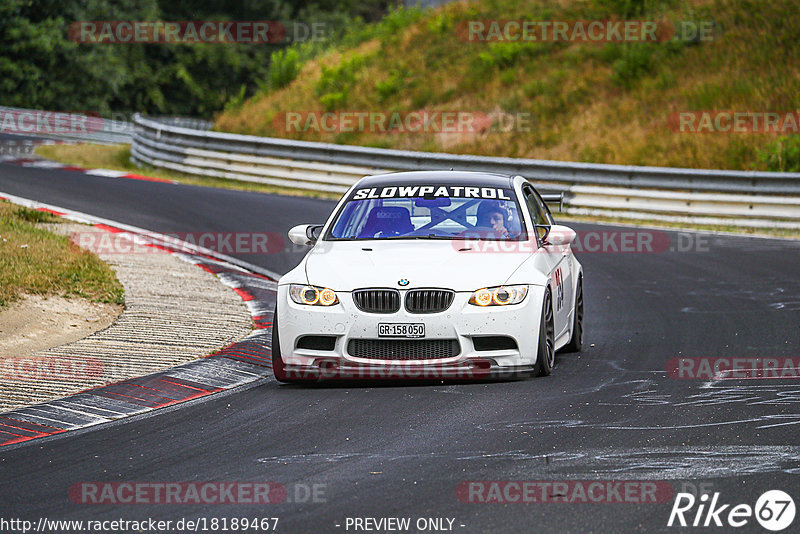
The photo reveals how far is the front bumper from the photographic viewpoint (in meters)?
8.39

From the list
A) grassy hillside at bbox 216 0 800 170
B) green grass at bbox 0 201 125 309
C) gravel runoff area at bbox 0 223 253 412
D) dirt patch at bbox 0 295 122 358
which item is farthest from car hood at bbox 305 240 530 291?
grassy hillside at bbox 216 0 800 170

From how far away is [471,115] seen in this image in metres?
29.9

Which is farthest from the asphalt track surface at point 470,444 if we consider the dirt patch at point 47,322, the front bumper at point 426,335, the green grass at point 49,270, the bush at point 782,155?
the bush at point 782,155

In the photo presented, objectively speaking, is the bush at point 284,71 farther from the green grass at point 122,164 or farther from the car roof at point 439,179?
the car roof at point 439,179

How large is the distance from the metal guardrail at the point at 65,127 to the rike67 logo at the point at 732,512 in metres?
31.8

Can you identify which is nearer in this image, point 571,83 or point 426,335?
point 426,335

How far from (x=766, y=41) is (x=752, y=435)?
79.7 feet

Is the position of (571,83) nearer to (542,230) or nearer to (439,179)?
(439,179)

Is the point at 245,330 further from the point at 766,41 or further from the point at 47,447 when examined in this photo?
the point at 766,41

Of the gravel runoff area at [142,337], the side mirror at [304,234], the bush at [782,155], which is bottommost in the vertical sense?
the gravel runoff area at [142,337]

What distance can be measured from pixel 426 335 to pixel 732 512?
11.0ft

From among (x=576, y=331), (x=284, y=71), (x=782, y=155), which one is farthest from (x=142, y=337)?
(x=284, y=71)

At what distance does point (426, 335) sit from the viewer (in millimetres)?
8375

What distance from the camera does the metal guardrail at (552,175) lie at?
2081 cm
